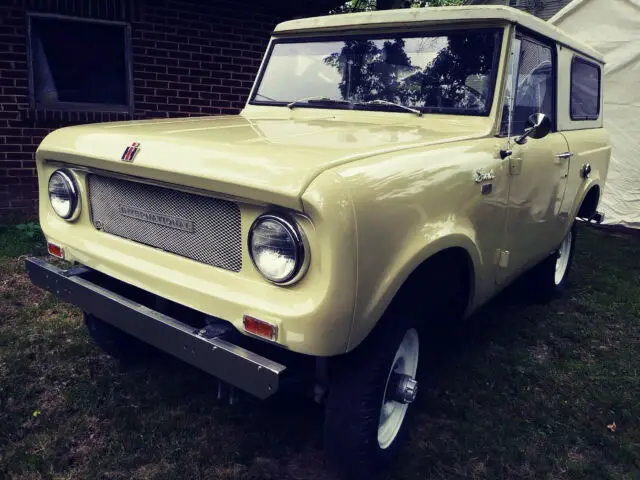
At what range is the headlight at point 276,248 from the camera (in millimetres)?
1849

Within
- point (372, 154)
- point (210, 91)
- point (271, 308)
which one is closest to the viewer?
point (271, 308)

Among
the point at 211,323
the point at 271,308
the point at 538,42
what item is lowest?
the point at 211,323

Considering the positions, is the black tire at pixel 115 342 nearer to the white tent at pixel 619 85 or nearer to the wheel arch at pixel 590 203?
the wheel arch at pixel 590 203

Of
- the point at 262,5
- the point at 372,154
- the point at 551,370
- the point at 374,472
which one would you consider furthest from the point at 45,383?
the point at 262,5

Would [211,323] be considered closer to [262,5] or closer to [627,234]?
[262,5]

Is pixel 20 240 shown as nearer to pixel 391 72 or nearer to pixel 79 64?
pixel 79 64

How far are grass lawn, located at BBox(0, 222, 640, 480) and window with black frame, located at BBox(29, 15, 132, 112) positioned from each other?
2790 mm

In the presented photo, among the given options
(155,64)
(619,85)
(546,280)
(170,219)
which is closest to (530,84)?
(546,280)

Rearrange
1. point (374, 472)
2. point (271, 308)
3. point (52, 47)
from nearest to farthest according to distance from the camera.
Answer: point (271, 308) < point (374, 472) < point (52, 47)

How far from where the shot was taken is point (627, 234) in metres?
7.27

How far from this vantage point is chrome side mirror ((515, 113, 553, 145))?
2.78 meters

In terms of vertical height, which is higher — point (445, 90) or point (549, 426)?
point (445, 90)

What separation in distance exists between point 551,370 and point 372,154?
2.16m

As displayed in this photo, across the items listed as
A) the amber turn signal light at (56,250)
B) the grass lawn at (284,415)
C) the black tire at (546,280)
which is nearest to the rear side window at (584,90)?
the black tire at (546,280)
